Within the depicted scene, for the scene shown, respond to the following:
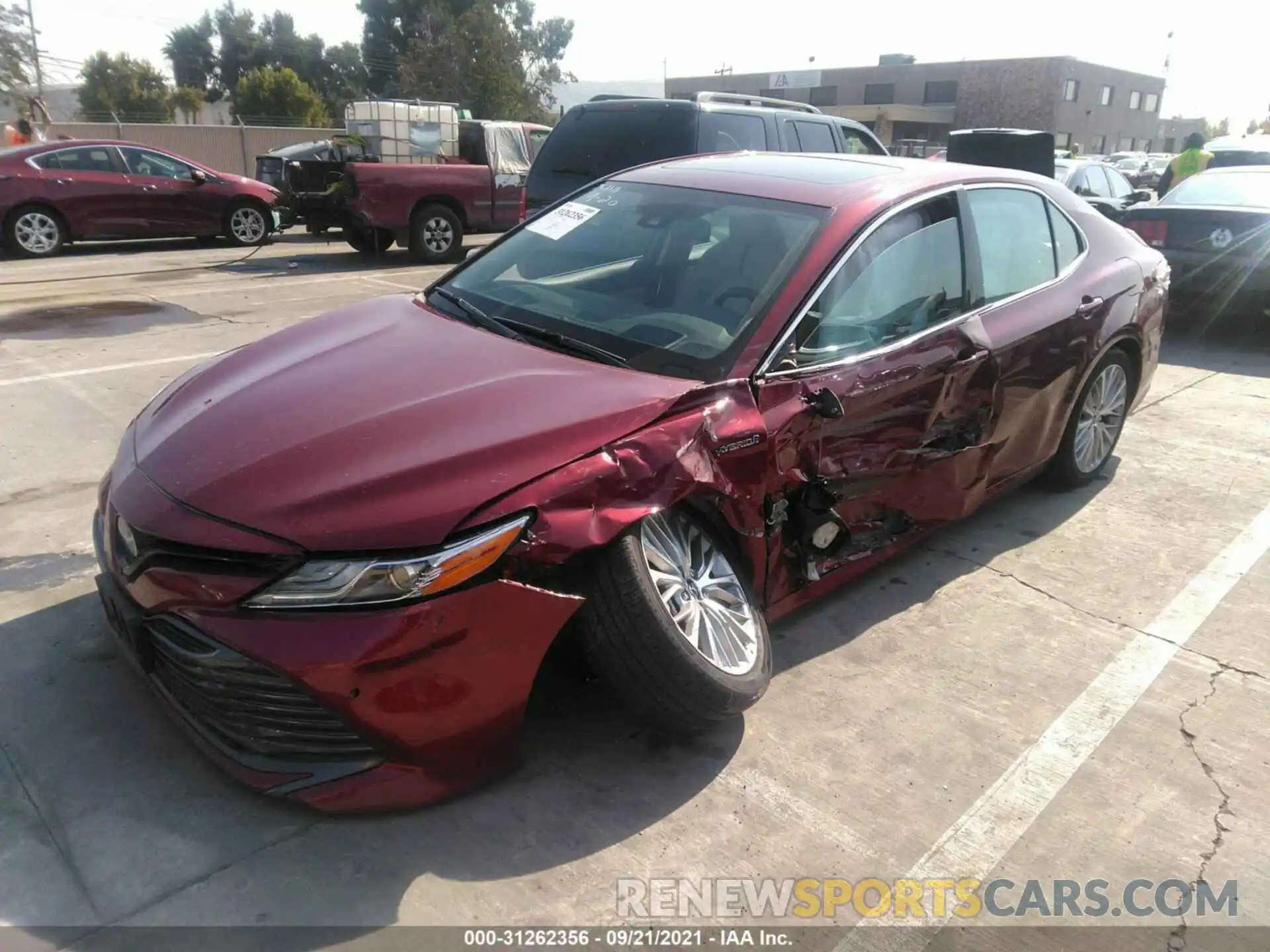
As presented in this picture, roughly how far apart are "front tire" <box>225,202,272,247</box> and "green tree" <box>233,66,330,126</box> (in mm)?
32025

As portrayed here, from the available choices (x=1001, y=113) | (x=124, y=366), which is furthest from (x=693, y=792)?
(x=1001, y=113)

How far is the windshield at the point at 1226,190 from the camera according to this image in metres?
8.53

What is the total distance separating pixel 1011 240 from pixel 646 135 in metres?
4.39

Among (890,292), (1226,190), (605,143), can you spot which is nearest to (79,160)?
(605,143)

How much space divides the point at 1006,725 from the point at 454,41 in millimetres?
41647

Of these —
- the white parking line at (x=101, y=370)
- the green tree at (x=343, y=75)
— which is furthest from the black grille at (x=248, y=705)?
the green tree at (x=343, y=75)

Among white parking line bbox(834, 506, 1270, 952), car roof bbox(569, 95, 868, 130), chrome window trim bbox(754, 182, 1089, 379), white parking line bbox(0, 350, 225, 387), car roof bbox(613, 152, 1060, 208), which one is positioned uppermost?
car roof bbox(569, 95, 868, 130)

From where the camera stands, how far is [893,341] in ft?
11.3

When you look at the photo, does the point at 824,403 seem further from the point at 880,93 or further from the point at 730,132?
the point at 880,93

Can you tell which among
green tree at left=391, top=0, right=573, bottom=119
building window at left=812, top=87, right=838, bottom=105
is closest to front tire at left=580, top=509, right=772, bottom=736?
green tree at left=391, top=0, right=573, bottom=119

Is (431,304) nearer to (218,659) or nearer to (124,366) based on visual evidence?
(218,659)

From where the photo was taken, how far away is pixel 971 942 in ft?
7.57

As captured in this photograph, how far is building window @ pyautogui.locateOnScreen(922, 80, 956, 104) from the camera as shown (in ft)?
201

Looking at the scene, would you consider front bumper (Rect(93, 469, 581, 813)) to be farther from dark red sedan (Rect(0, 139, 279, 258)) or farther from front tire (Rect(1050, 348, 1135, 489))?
dark red sedan (Rect(0, 139, 279, 258))
